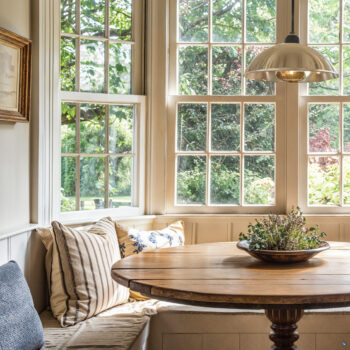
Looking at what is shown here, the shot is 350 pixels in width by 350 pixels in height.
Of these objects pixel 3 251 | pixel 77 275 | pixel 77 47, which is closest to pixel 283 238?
pixel 77 275

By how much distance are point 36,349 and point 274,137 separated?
7.58 feet

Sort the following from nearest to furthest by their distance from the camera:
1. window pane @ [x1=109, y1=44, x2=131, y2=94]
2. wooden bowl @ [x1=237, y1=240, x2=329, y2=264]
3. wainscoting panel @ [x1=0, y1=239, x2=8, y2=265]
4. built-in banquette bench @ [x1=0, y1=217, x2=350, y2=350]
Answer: wooden bowl @ [x1=237, y1=240, x2=329, y2=264]
wainscoting panel @ [x1=0, y1=239, x2=8, y2=265]
built-in banquette bench @ [x1=0, y1=217, x2=350, y2=350]
window pane @ [x1=109, y1=44, x2=131, y2=94]

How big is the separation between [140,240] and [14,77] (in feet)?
4.13

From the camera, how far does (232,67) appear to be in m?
3.98

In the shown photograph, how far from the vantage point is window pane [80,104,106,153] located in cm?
363

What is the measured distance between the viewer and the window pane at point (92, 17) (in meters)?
3.61

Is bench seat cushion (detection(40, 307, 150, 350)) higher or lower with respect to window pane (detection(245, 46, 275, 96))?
lower

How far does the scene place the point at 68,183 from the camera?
354 centimetres

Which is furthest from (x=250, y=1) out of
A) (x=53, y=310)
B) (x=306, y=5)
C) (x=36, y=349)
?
(x=36, y=349)

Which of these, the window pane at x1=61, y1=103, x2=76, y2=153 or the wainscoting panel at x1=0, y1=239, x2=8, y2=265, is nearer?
the wainscoting panel at x1=0, y1=239, x2=8, y2=265

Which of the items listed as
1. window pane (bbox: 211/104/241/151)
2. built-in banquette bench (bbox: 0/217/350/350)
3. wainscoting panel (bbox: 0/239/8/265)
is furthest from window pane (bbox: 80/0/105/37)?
wainscoting panel (bbox: 0/239/8/265)

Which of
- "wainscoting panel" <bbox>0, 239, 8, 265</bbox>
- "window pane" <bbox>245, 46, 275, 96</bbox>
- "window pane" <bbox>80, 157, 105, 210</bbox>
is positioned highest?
"window pane" <bbox>245, 46, 275, 96</bbox>

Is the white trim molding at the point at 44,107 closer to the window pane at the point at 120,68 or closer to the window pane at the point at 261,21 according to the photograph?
the window pane at the point at 120,68

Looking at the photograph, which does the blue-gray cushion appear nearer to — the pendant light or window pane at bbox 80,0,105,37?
the pendant light
